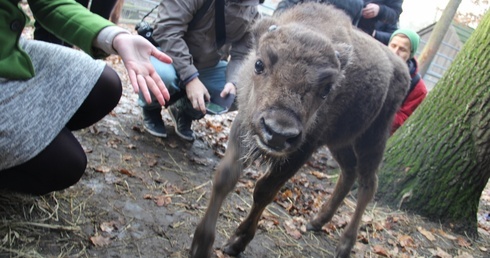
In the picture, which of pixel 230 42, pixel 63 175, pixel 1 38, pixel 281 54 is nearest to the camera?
pixel 1 38

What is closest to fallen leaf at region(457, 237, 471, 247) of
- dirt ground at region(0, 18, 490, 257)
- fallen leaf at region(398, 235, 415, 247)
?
dirt ground at region(0, 18, 490, 257)

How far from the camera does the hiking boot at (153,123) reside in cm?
448

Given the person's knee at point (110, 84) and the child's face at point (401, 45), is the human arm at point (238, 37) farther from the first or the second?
the child's face at point (401, 45)

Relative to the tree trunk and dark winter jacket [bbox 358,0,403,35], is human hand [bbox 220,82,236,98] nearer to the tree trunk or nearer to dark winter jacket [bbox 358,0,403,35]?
dark winter jacket [bbox 358,0,403,35]

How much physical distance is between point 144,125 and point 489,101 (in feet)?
11.5

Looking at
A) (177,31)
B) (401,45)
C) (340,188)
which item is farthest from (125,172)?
(401,45)

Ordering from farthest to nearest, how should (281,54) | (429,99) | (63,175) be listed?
1. (429,99)
2. (281,54)
3. (63,175)

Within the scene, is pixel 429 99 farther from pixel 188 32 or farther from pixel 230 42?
pixel 188 32

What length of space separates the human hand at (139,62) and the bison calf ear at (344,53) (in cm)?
142

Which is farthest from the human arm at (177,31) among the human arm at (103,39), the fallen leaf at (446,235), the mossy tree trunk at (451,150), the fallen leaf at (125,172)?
the fallen leaf at (446,235)

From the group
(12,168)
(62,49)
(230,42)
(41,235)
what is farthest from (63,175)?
(230,42)

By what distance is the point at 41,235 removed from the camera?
8.11 ft

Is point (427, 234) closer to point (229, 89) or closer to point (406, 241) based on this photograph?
point (406, 241)

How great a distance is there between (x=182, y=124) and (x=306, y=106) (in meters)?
2.22
